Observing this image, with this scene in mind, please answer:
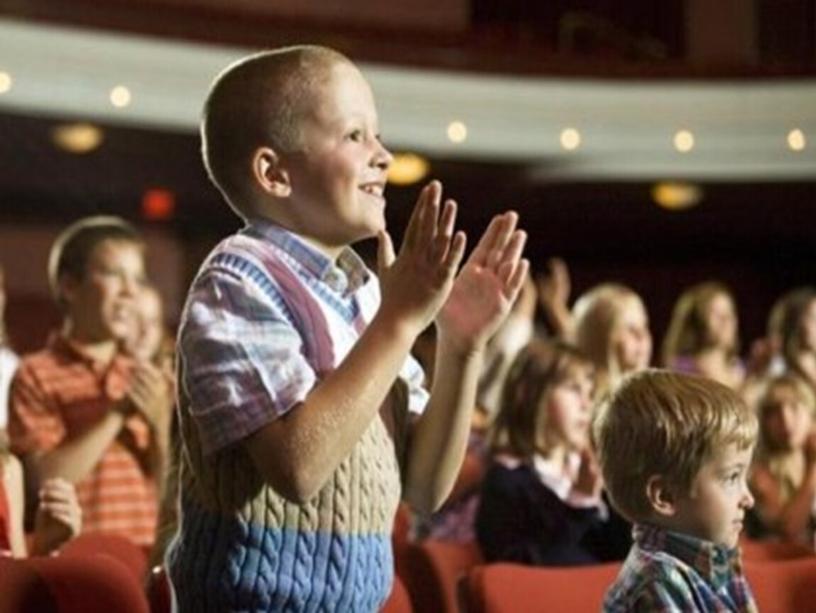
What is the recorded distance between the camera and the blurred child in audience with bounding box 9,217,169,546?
3.32m

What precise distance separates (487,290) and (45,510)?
4.22 feet

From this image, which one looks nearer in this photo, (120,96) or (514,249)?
(514,249)

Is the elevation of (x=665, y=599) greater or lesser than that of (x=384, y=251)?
lesser

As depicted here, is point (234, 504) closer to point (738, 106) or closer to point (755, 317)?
point (738, 106)

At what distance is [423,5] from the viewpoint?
9.51 meters

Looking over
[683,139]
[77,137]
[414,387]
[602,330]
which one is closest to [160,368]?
[602,330]

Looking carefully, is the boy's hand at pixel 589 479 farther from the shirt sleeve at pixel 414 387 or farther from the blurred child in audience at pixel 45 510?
the shirt sleeve at pixel 414 387

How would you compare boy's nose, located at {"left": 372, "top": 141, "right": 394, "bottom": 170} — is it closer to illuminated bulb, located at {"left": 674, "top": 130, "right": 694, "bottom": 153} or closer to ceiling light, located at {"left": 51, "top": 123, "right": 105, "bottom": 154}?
ceiling light, located at {"left": 51, "top": 123, "right": 105, "bottom": 154}

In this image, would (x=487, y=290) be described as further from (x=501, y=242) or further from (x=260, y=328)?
(x=260, y=328)

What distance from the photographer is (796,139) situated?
28.6ft

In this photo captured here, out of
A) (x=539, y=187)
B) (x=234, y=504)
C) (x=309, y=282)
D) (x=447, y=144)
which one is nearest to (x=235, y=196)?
(x=309, y=282)

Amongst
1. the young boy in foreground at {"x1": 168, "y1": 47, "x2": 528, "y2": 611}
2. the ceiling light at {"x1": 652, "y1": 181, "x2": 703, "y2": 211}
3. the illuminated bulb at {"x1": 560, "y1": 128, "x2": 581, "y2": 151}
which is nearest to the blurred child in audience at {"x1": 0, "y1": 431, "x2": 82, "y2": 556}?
the young boy in foreground at {"x1": 168, "y1": 47, "x2": 528, "y2": 611}

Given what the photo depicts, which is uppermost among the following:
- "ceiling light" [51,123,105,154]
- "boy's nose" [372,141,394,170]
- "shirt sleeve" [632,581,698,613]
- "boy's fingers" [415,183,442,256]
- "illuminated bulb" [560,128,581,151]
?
"illuminated bulb" [560,128,581,151]

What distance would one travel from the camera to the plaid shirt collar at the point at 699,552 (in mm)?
2146
